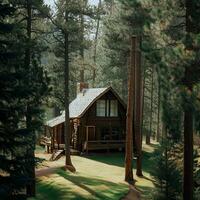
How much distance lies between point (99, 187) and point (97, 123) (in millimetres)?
18202

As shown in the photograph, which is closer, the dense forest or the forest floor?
the dense forest

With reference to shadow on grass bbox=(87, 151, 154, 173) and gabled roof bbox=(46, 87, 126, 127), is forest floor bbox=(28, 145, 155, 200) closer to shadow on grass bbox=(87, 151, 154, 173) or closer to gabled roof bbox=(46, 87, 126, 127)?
shadow on grass bbox=(87, 151, 154, 173)

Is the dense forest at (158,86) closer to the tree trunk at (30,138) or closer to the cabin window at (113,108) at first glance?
the tree trunk at (30,138)

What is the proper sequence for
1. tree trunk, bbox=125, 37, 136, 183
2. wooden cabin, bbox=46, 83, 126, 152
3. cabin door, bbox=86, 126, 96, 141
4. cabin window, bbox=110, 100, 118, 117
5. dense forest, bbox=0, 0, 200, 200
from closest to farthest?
dense forest, bbox=0, 0, 200, 200 → tree trunk, bbox=125, 37, 136, 183 → wooden cabin, bbox=46, 83, 126, 152 → cabin door, bbox=86, 126, 96, 141 → cabin window, bbox=110, 100, 118, 117

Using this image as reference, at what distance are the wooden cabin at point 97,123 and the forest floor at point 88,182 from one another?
4.27m

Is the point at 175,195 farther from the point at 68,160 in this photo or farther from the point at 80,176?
the point at 68,160

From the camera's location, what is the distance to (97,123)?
42.7 metres

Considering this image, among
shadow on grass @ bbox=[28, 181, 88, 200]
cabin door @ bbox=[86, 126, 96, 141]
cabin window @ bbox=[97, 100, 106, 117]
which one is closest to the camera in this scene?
shadow on grass @ bbox=[28, 181, 88, 200]

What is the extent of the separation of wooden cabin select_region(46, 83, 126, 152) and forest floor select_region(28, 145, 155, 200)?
4271 mm

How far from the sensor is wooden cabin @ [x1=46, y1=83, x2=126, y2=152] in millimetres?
41562

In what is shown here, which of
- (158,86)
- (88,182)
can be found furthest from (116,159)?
(158,86)

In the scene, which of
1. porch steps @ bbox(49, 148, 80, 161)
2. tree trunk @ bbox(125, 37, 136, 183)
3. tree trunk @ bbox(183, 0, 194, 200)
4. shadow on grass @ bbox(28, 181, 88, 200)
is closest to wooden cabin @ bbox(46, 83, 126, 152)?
porch steps @ bbox(49, 148, 80, 161)

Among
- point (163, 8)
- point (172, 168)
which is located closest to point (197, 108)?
point (163, 8)

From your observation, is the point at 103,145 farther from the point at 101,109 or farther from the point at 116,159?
the point at 101,109
